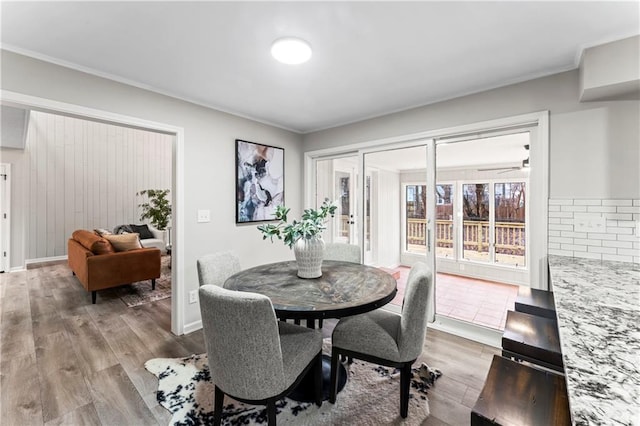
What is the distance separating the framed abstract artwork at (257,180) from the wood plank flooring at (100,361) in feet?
4.79

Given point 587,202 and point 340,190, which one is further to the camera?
point 340,190

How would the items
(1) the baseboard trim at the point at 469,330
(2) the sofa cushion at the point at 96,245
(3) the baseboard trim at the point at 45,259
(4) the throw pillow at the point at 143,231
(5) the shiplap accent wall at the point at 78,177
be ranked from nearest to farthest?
1. (1) the baseboard trim at the point at 469,330
2. (2) the sofa cushion at the point at 96,245
3. (3) the baseboard trim at the point at 45,259
4. (5) the shiplap accent wall at the point at 78,177
5. (4) the throw pillow at the point at 143,231

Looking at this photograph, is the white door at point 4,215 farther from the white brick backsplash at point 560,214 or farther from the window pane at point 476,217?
the white brick backsplash at point 560,214

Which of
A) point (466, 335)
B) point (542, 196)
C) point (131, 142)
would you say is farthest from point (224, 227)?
point (131, 142)

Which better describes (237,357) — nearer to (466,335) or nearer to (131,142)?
(466,335)

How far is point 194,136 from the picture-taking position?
112 inches

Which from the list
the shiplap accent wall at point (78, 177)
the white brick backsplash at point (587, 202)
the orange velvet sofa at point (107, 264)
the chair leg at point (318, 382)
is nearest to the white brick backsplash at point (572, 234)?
the white brick backsplash at point (587, 202)

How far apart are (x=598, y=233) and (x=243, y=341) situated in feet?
8.34

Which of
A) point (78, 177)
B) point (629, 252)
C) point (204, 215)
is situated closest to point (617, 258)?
point (629, 252)

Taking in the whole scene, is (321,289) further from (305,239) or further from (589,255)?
(589,255)

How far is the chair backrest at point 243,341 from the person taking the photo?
123 cm

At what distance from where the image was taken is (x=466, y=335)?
2.68 m

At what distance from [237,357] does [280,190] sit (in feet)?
8.73

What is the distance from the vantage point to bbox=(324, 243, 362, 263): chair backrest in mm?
2805
